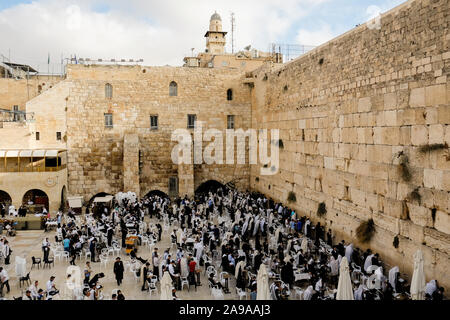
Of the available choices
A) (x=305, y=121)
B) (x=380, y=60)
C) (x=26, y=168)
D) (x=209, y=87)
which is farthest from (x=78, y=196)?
(x=380, y=60)

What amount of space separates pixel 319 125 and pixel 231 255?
19.9 feet

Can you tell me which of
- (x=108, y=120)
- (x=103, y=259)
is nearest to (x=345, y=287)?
(x=103, y=259)

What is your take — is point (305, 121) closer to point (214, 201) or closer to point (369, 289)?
point (214, 201)

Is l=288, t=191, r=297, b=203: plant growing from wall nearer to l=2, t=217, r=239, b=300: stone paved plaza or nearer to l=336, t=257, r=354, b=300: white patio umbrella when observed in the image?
l=2, t=217, r=239, b=300: stone paved plaza

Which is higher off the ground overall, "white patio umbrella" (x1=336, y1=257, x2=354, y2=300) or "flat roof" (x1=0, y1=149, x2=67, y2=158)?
"flat roof" (x1=0, y1=149, x2=67, y2=158)

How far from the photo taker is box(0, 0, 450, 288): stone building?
A: 940 centimetres

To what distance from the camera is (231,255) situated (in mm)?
11266

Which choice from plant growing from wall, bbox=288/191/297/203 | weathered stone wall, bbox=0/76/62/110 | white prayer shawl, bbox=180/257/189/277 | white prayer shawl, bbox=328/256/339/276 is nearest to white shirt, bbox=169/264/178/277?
white prayer shawl, bbox=180/257/189/277

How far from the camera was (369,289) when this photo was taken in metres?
9.15

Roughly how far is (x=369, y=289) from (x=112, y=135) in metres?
16.5

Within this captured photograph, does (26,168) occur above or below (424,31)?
below
